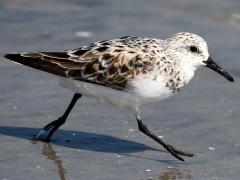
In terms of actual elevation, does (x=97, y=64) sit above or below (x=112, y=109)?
above

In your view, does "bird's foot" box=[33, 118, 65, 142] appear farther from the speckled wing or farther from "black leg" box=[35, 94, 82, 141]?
the speckled wing

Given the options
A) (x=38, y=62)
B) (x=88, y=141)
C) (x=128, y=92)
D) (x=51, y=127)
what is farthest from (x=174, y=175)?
(x=38, y=62)

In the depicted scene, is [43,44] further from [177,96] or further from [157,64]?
[157,64]

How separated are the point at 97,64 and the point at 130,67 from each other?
0.33 m

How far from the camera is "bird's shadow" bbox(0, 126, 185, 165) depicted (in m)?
7.28

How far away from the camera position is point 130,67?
7133 mm

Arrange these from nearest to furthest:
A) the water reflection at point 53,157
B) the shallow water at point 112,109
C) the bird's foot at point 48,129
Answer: the water reflection at point 53,157, the shallow water at point 112,109, the bird's foot at point 48,129

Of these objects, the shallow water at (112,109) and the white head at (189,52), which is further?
the white head at (189,52)

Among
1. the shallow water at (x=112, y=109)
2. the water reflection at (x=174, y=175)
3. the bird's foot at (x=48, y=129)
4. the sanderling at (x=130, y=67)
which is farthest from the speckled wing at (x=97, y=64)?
the water reflection at (x=174, y=175)

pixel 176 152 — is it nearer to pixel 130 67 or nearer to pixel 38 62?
pixel 130 67

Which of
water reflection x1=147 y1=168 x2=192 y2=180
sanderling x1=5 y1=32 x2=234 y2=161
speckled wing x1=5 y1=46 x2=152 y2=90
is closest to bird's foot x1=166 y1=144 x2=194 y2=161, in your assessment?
sanderling x1=5 y1=32 x2=234 y2=161

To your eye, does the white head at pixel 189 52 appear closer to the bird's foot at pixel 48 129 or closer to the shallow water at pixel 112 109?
the shallow water at pixel 112 109

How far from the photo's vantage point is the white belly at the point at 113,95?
280 inches

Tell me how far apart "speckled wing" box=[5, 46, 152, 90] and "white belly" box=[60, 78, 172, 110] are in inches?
2.1
